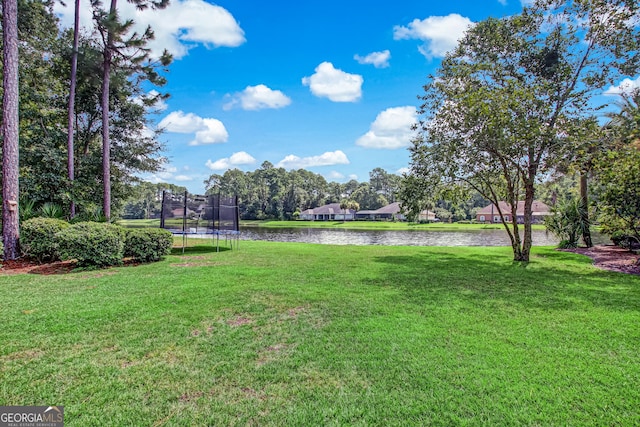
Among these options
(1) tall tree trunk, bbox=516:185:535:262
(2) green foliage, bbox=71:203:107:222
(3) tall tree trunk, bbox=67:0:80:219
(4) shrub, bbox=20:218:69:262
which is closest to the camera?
(4) shrub, bbox=20:218:69:262

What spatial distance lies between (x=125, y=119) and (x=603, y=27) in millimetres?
18092

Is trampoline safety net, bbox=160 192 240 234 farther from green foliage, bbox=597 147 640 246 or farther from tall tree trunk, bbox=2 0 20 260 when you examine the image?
green foliage, bbox=597 147 640 246

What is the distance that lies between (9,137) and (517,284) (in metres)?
12.2

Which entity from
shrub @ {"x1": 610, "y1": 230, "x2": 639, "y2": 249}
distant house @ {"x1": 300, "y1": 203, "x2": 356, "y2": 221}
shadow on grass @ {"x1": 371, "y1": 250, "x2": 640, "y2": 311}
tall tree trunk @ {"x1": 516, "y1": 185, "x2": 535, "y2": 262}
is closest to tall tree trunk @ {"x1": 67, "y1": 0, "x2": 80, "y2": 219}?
shadow on grass @ {"x1": 371, "y1": 250, "x2": 640, "y2": 311}

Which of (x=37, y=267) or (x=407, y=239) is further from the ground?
(x=37, y=267)

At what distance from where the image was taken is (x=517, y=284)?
652 centimetres

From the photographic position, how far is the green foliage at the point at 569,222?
47.3 ft

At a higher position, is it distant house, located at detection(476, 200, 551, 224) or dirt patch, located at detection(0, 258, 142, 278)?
distant house, located at detection(476, 200, 551, 224)

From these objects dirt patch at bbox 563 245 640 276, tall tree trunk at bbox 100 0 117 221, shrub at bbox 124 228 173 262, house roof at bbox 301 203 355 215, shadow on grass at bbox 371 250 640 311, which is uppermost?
tall tree trunk at bbox 100 0 117 221

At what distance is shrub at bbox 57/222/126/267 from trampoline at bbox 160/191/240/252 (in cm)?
367

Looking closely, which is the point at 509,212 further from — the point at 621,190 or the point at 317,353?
the point at 317,353

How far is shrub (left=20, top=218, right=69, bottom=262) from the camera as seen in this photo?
7.57 meters

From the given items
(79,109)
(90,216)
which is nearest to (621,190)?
(90,216)

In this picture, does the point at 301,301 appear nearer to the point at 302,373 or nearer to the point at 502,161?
the point at 302,373
